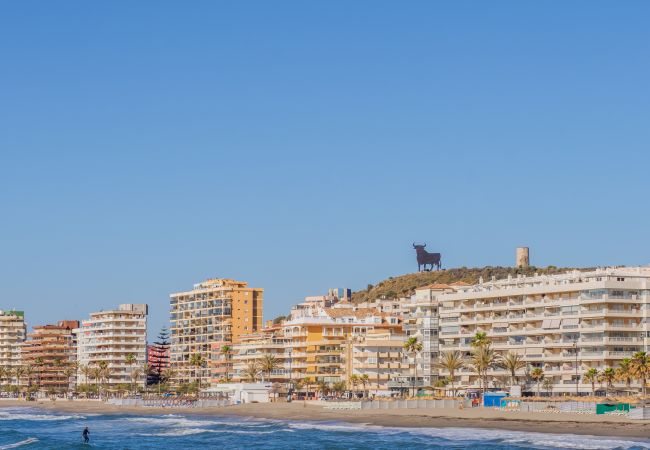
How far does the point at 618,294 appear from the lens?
124625 millimetres

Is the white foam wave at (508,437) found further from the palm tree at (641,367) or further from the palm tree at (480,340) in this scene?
the palm tree at (480,340)

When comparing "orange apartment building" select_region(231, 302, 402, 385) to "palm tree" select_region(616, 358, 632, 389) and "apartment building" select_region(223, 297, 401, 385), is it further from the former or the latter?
"palm tree" select_region(616, 358, 632, 389)

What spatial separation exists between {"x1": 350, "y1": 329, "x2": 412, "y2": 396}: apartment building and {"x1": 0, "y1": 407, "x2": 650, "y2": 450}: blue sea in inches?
1162

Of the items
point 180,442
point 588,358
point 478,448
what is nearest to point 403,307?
point 588,358

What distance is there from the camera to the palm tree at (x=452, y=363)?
135625 mm

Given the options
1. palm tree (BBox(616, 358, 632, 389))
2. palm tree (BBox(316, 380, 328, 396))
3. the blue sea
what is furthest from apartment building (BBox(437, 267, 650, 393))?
the blue sea

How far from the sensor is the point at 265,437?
96.5 meters

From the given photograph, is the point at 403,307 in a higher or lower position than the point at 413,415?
higher

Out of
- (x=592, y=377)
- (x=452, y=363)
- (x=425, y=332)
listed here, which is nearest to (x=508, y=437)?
(x=592, y=377)

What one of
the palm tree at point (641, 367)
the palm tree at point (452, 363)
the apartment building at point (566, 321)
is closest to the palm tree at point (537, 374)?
the apartment building at point (566, 321)

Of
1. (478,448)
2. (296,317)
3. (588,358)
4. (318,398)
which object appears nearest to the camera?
(478,448)

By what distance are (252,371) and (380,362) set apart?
23.9 metres

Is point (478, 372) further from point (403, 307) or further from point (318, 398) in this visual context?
point (403, 307)

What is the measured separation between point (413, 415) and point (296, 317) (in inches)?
2597
